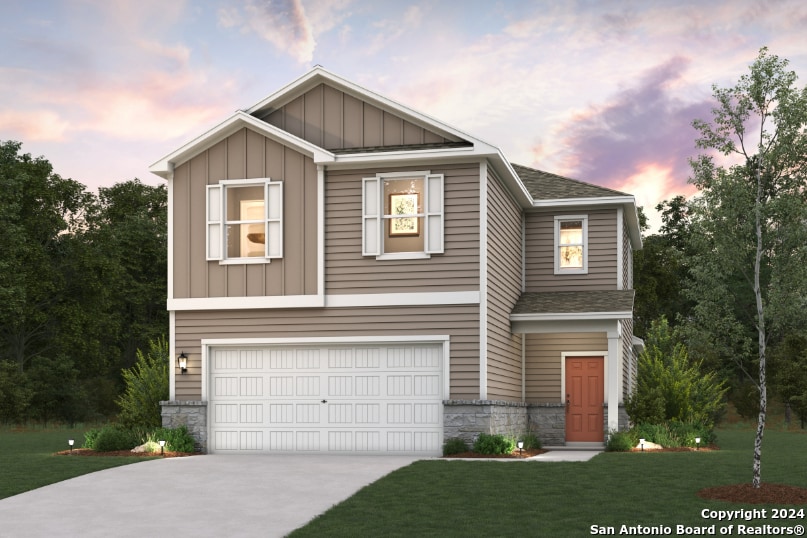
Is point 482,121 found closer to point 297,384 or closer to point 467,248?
point 467,248

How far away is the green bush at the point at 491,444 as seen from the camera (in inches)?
724

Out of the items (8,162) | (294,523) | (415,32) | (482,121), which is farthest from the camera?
(8,162)

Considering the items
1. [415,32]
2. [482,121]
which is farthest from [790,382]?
[415,32]

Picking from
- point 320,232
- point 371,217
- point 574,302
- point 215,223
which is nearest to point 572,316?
point 574,302

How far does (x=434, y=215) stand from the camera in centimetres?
1933

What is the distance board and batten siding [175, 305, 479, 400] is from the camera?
19031 mm

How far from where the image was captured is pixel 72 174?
43375 mm

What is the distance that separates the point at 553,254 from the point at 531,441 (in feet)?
17.3

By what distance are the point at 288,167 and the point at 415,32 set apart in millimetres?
5879

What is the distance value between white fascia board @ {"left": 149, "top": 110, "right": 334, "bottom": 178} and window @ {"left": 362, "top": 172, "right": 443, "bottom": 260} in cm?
124

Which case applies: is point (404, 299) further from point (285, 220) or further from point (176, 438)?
point (176, 438)

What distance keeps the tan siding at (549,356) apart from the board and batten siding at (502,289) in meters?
0.59

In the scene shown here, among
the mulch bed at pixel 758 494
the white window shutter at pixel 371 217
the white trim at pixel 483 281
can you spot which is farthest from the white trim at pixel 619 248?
the mulch bed at pixel 758 494

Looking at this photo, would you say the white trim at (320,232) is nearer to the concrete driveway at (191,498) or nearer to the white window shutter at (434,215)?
the white window shutter at (434,215)
